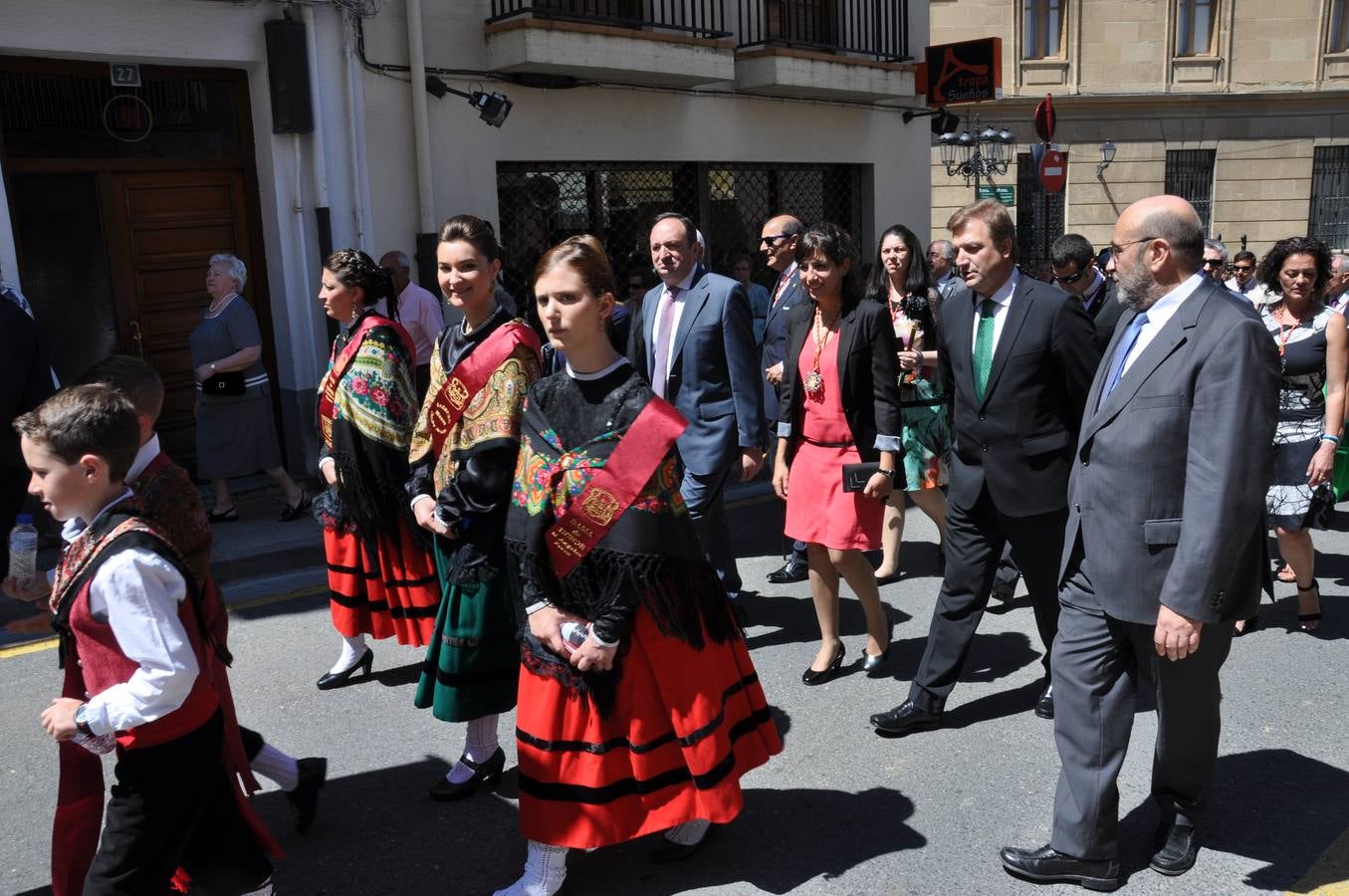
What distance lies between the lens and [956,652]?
166 inches

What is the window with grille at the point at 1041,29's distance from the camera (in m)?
25.0

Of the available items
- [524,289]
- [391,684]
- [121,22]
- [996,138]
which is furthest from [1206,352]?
[996,138]

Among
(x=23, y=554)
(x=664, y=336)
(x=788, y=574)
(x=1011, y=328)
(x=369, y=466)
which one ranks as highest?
(x=1011, y=328)

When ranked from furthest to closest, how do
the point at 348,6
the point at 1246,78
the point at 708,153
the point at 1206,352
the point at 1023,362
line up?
the point at 1246,78 < the point at 708,153 < the point at 348,6 < the point at 1023,362 < the point at 1206,352

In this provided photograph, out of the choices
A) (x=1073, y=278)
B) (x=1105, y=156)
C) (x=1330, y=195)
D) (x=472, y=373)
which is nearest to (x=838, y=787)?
(x=472, y=373)

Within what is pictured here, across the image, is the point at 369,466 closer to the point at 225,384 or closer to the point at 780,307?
the point at 780,307

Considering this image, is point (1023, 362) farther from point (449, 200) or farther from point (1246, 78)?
point (1246, 78)

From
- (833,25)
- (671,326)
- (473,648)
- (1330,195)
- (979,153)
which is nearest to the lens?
(473,648)

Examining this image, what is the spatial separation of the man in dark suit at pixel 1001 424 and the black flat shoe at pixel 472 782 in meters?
1.40

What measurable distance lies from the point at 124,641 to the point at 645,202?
9378 millimetres

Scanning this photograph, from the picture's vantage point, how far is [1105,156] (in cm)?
2484

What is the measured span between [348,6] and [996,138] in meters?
12.7

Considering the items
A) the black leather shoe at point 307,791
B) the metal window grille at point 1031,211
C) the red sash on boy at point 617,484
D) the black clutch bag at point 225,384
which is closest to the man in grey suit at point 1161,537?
the red sash on boy at point 617,484

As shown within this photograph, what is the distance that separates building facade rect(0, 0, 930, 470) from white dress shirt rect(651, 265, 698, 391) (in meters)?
4.27
